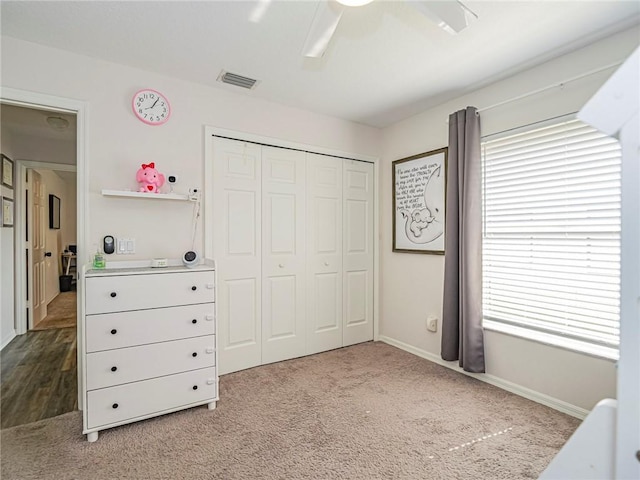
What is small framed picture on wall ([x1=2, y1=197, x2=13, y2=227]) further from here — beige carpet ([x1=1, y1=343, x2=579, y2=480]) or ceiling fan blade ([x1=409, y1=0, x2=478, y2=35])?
ceiling fan blade ([x1=409, y1=0, x2=478, y2=35])

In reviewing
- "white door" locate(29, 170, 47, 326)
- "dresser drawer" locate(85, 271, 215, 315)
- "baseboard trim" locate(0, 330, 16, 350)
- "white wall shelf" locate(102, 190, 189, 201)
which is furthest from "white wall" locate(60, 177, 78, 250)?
"dresser drawer" locate(85, 271, 215, 315)

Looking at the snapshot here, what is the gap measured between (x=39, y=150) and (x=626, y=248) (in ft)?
17.1

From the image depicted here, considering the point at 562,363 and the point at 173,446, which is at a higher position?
the point at 562,363

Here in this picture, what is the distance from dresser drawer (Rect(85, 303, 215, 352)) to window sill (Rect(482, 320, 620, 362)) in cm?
216

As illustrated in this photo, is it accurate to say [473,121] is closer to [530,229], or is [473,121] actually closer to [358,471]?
[530,229]

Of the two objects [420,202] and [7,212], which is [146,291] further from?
[7,212]

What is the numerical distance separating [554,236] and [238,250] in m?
2.40

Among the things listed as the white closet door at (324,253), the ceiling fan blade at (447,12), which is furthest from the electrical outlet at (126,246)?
the ceiling fan blade at (447,12)

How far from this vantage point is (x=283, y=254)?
322cm

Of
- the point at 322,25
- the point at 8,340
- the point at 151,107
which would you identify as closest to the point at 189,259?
the point at 151,107

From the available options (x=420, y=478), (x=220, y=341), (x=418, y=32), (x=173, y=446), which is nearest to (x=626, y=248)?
(x=420, y=478)

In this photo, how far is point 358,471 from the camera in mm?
1710

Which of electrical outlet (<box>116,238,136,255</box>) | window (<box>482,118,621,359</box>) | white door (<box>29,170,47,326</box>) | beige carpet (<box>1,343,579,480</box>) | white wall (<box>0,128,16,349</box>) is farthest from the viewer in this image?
white door (<box>29,170,47,326</box>)

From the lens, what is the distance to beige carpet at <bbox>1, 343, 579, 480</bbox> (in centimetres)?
172
